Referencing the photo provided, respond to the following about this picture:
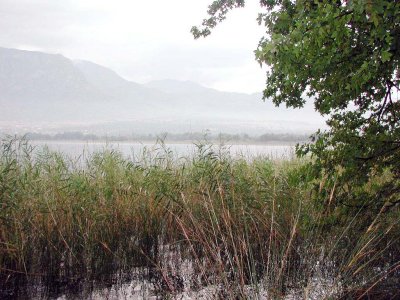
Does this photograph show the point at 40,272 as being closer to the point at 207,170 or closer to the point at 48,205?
the point at 48,205

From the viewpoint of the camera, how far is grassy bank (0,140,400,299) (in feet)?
15.7

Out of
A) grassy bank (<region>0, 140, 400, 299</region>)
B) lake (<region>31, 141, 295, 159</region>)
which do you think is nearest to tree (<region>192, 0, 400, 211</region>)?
grassy bank (<region>0, 140, 400, 299</region>)

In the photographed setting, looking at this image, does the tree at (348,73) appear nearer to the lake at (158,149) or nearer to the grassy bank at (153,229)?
the grassy bank at (153,229)

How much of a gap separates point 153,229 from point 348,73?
11.5ft

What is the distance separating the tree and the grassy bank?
322mm

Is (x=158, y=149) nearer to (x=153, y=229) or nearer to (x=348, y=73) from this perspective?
(x=153, y=229)

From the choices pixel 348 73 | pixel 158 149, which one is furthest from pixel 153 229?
pixel 348 73

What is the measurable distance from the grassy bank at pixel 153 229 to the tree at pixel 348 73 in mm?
322

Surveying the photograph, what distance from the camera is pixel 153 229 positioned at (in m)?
5.95

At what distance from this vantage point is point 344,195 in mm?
→ 4531

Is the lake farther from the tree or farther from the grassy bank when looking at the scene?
the tree

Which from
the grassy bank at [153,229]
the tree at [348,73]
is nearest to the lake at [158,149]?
the grassy bank at [153,229]

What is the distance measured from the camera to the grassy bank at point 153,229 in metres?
4.79

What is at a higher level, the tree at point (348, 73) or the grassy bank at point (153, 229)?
the tree at point (348, 73)
